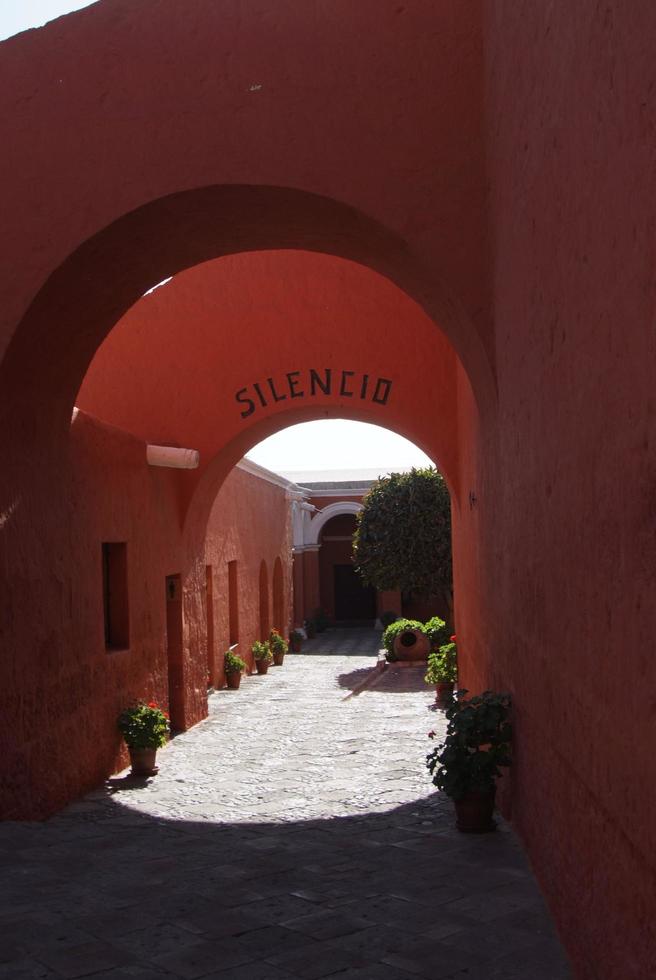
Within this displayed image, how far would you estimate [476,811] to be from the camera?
616cm

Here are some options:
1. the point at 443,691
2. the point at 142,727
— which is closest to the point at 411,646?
the point at 443,691

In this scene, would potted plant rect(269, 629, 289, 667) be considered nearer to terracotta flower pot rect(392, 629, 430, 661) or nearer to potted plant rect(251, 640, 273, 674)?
potted plant rect(251, 640, 273, 674)

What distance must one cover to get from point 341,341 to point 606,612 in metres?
8.80

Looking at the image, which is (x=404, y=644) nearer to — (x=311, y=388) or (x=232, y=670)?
(x=232, y=670)

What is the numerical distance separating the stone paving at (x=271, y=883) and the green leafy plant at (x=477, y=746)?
13.0 inches

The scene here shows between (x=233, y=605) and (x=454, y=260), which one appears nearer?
(x=454, y=260)

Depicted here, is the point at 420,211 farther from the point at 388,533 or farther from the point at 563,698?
the point at 388,533

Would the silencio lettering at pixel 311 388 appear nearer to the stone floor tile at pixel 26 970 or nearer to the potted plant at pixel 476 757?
the potted plant at pixel 476 757

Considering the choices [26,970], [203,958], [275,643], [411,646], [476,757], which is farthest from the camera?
[275,643]

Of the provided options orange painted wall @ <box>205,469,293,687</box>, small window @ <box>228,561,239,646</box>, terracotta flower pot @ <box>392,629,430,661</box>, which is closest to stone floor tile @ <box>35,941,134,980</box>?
orange painted wall @ <box>205,469,293,687</box>

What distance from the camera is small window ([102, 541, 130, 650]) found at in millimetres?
9750

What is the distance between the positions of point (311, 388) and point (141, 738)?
451 centimetres

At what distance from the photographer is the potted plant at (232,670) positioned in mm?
15430

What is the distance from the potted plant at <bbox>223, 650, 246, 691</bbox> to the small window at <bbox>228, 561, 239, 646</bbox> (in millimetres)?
1297
